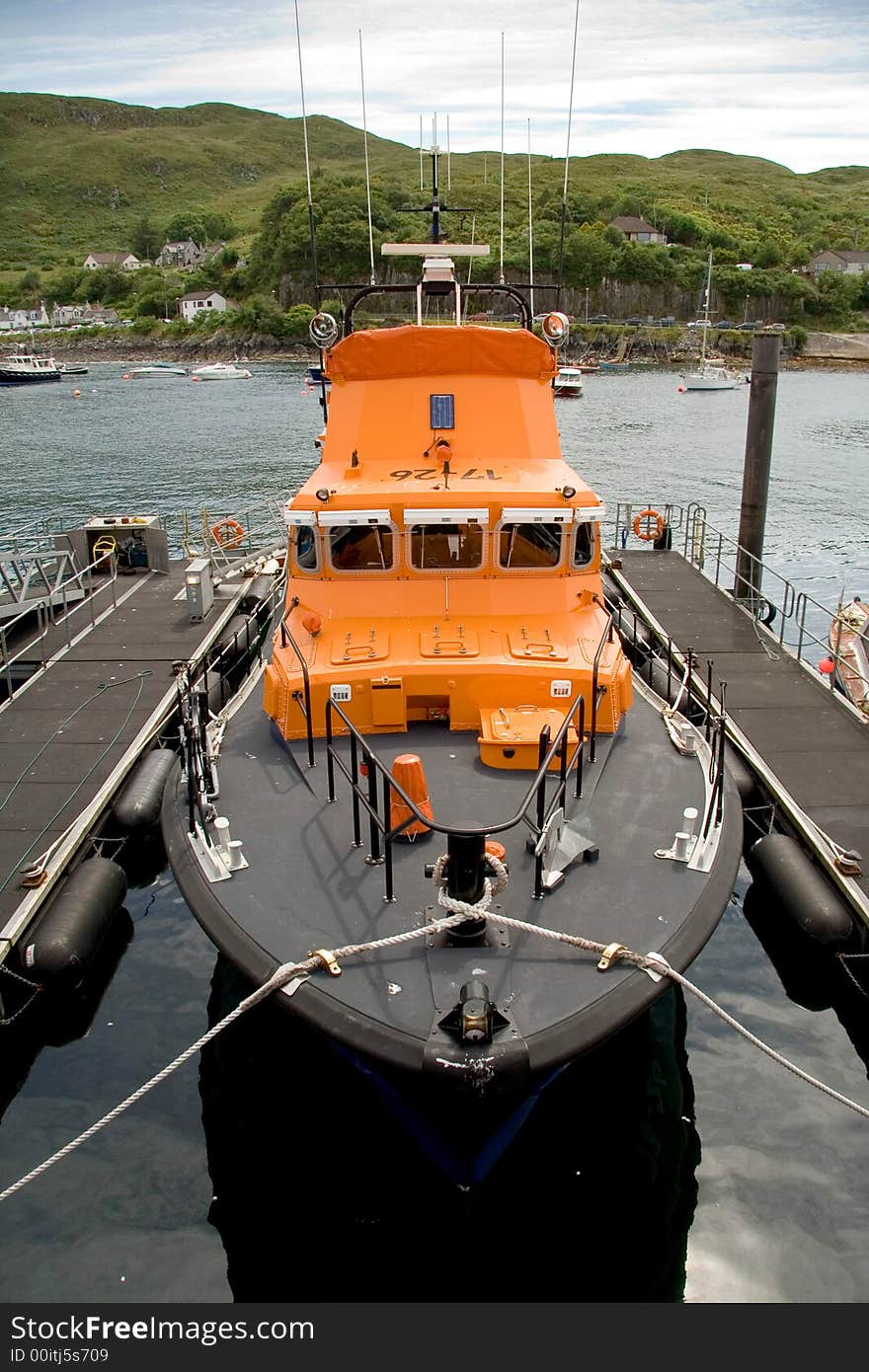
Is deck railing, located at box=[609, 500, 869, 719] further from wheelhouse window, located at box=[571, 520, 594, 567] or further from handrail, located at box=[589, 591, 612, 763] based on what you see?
handrail, located at box=[589, 591, 612, 763]

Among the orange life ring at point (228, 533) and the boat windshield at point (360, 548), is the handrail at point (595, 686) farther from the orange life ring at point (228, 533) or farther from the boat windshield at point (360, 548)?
the orange life ring at point (228, 533)

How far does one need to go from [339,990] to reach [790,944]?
5.77 m

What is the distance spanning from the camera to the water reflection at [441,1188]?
233 inches

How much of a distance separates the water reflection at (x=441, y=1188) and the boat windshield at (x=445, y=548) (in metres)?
4.31

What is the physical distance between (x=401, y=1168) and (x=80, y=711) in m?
7.39

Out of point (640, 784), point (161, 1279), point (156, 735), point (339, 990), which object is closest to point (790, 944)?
point (640, 784)

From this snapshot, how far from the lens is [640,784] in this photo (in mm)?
7629

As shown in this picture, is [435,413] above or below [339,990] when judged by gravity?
above

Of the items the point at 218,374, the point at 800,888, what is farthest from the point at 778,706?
the point at 218,374

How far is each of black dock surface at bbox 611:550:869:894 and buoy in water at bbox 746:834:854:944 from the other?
1.41ft

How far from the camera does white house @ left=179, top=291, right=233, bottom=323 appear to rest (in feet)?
359

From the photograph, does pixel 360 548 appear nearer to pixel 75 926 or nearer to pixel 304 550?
pixel 304 550
